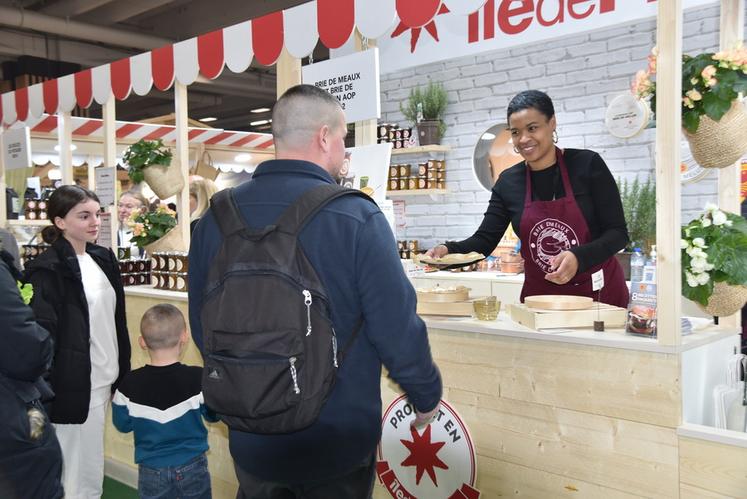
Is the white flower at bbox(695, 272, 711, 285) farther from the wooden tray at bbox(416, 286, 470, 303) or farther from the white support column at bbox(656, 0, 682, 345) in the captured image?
the wooden tray at bbox(416, 286, 470, 303)

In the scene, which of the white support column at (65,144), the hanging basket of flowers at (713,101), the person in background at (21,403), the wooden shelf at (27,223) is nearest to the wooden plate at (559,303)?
the hanging basket of flowers at (713,101)

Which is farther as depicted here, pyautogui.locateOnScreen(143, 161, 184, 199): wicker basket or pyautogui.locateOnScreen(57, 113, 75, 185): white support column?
pyautogui.locateOnScreen(57, 113, 75, 185): white support column

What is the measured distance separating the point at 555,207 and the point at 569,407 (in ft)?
3.04

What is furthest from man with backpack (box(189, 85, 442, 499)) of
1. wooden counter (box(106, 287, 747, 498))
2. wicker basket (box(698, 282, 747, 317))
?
wicker basket (box(698, 282, 747, 317))

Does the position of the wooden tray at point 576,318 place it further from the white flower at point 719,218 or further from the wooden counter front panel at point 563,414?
the white flower at point 719,218

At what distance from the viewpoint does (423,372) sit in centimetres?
175

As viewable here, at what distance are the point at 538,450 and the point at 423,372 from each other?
969 millimetres

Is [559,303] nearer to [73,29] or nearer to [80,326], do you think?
[80,326]

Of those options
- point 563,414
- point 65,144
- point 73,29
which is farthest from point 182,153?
point 73,29

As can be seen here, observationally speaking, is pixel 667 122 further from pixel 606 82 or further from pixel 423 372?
pixel 606 82

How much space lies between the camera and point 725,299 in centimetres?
242

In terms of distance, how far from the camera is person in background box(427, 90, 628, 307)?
2.88 m

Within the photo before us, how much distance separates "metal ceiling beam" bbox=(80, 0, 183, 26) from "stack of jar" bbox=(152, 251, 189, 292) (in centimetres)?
464

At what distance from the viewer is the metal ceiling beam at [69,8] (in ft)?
26.4
